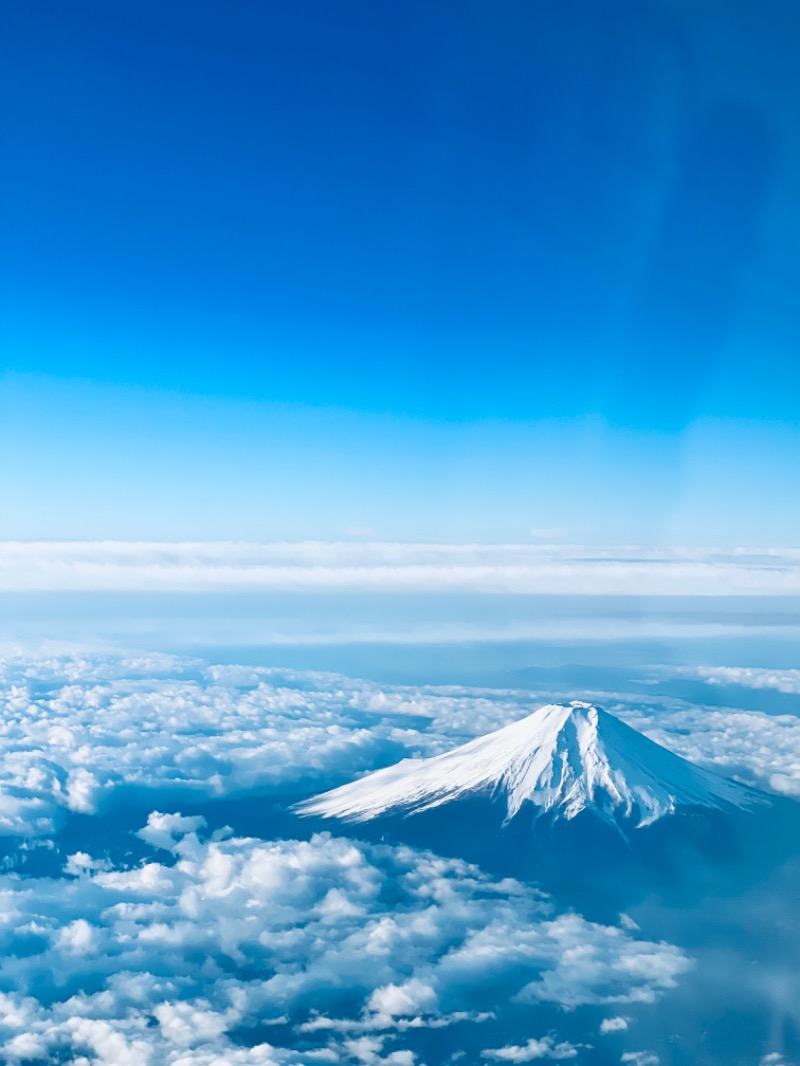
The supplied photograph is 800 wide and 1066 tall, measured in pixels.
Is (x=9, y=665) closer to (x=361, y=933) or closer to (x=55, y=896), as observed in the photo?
(x=55, y=896)

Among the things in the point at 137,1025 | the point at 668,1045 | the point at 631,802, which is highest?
the point at 631,802

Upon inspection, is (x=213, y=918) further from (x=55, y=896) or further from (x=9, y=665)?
(x=9, y=665)

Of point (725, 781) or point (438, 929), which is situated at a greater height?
point (725, 781)

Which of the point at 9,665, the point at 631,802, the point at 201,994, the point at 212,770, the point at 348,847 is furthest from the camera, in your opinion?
the point at 9,665

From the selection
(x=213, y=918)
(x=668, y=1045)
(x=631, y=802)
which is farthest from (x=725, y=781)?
(x=213, y=918)

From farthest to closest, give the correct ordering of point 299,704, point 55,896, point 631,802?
point 299,704, point 631,802, point 55,896

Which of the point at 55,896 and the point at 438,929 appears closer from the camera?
the point at 438,929
